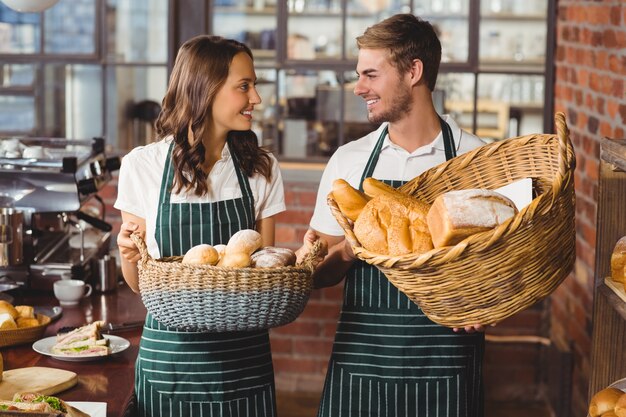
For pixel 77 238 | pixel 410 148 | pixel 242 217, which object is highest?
pixel 410 148

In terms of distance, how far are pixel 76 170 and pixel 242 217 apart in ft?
3.23

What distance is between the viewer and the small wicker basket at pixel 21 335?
301 centimetres

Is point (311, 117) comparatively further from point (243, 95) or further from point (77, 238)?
point (243, 95)

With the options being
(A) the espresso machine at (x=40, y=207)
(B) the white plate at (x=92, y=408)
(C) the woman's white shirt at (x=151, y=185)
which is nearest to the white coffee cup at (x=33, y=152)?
(A) the espresso machine at (x=40, y=207)

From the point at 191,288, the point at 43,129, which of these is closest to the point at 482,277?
the point at 191,288

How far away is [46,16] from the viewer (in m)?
4.99

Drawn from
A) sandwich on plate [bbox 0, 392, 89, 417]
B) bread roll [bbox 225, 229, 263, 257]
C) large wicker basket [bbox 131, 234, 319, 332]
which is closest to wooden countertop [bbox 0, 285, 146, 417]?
sandwich on plate [bbox 0, 392, 89, 417]

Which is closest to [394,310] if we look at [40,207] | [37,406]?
[37,406]

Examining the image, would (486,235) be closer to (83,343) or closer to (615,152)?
(615,152)

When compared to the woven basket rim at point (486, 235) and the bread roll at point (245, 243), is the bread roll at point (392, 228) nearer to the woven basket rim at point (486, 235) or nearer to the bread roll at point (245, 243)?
the woven basket rim at point (486, 235)

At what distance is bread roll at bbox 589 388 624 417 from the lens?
91.6 inches

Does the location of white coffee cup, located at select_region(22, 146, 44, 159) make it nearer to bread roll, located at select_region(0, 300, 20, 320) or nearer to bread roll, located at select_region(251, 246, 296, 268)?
bread roll, located at select_region(0, 300, 20, 320)

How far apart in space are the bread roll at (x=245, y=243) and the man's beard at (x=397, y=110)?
1.78 ft

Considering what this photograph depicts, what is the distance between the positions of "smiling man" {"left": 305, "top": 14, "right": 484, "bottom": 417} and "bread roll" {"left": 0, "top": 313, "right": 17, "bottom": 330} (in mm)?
925
